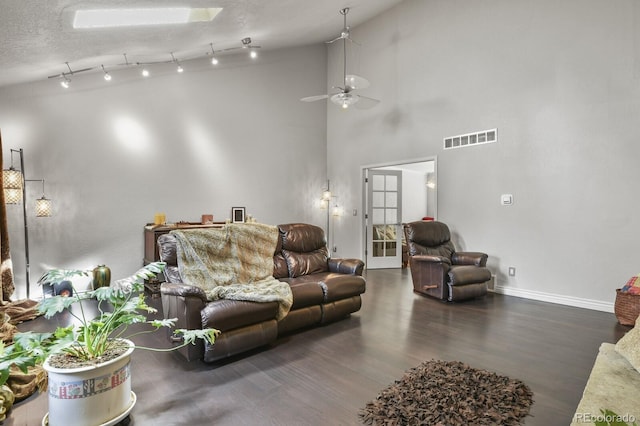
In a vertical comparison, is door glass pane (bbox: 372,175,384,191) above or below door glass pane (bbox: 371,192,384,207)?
above

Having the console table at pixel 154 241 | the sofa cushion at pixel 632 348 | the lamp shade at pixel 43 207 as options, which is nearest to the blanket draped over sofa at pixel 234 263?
the console table at pixel 154 241

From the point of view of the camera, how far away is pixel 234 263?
3467 millimetres

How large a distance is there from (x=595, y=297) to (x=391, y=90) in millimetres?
4499

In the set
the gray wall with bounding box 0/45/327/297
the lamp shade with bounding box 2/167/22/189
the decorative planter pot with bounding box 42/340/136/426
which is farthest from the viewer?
the gray wall with bounding box 0/45/327/297

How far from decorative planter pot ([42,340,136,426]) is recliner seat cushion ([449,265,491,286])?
12.2ft

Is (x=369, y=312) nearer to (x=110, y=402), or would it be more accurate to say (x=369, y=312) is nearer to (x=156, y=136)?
(x=110, y=402)

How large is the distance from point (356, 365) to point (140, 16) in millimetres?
3918

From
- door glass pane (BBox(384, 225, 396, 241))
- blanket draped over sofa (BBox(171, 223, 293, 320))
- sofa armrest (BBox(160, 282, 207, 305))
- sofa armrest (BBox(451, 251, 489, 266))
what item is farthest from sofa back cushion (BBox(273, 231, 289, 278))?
door glass pane (BBox(384, 225, 396, 241))

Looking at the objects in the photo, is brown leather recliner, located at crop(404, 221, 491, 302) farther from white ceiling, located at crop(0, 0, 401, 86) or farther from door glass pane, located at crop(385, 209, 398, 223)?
white ceiling, located at crop(0, 0, 401, 86)

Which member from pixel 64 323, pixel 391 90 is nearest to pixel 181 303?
pixel 64 323

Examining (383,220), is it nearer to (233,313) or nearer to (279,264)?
(279,264)

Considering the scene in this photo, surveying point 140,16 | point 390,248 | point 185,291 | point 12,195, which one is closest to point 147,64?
point 140,16

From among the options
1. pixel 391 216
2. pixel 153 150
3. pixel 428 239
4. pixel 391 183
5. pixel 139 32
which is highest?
pixel 139 32

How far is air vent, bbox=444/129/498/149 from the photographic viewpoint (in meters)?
4.91
